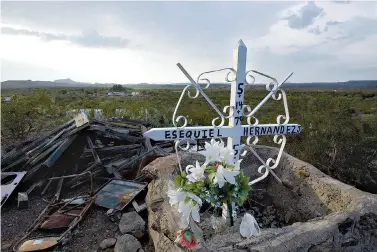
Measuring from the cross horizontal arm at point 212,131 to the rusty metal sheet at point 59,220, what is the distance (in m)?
3.02

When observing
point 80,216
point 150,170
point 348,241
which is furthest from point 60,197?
point 348,241

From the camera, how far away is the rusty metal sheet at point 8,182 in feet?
20.8

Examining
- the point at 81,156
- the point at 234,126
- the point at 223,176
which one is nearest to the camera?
the point at 223,176

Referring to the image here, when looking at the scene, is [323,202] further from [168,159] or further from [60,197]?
[60,197]

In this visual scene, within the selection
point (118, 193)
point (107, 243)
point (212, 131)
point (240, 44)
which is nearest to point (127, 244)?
point (107, 243)

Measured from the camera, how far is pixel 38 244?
4484 millimetres

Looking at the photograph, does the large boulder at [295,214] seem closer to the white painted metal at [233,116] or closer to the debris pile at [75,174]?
the white painted metal at [233,116]

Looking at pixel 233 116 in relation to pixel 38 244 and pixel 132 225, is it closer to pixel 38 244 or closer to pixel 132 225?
pixel 132 225

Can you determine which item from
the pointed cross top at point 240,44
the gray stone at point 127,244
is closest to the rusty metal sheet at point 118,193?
the gray stone at point 127,244

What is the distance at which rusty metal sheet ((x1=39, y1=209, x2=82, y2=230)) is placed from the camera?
16.4 ft

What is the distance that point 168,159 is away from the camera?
5.00m

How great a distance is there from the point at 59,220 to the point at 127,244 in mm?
1556

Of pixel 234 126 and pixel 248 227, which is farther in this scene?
pixel 234 126

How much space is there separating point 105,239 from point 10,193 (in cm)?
300
